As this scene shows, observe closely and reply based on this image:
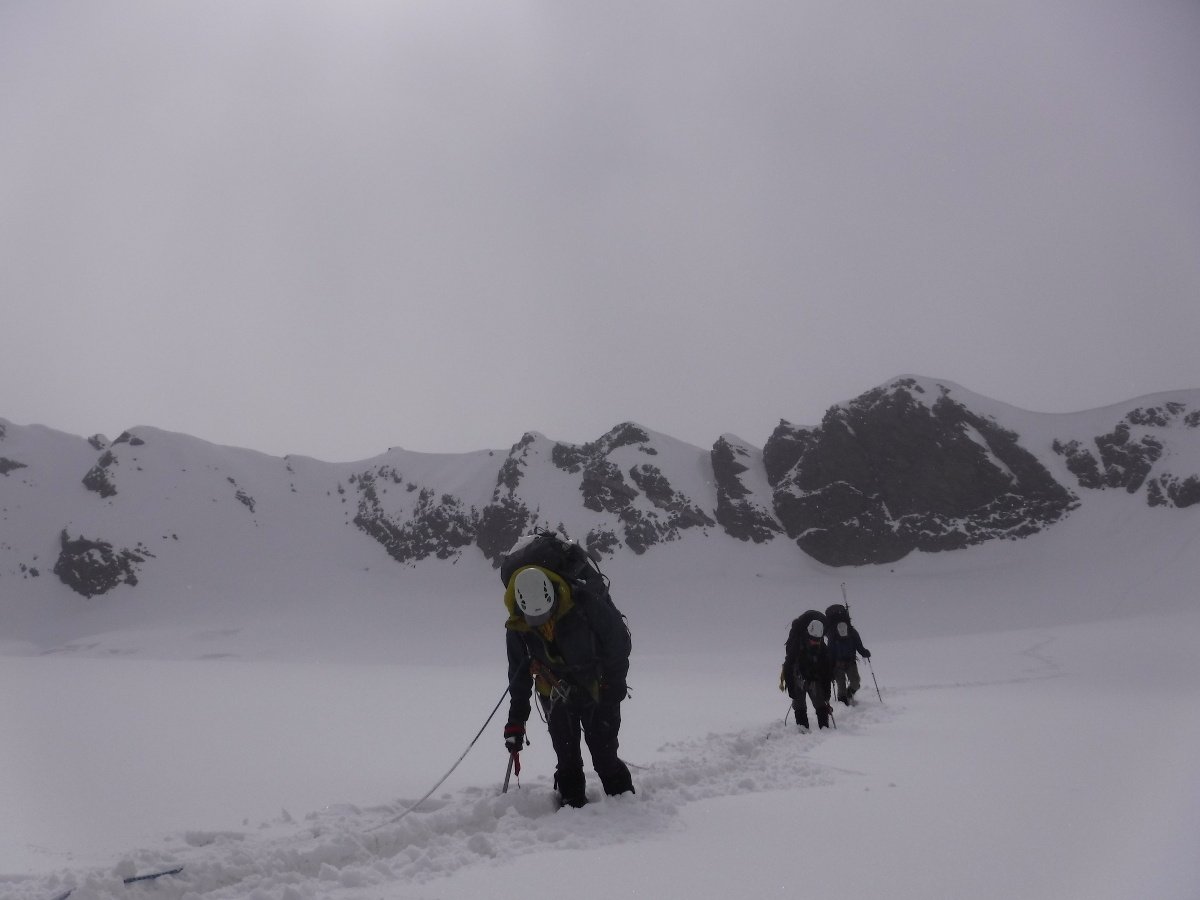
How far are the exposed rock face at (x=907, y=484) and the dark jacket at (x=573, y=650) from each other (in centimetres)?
5987

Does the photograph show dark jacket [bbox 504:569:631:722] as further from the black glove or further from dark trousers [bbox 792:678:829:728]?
dark trousers [bbox 792:678:829:728]

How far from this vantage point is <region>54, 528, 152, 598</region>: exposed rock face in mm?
68312

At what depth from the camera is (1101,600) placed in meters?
42.4

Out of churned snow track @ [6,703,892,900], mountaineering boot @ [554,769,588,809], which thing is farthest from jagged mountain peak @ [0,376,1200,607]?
Result: mountaineering boot @ [554,769,588,809]

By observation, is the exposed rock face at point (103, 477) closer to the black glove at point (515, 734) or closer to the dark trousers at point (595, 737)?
the black glove at point (515, 734)

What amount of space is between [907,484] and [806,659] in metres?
59.3

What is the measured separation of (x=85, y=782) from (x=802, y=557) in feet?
202

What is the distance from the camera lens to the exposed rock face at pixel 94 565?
68.3 metres

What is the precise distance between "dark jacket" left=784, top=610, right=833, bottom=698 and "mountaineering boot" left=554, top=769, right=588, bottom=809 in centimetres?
535

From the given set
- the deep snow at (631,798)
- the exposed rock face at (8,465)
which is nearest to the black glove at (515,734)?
the deep snow at (631,798)

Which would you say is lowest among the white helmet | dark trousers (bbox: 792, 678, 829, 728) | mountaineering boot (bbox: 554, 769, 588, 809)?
dark trousers (bbox: 792, 678, 829, 728)

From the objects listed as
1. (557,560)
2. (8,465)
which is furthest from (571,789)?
(8,465)

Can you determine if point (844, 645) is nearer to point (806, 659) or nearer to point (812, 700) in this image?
point (806, 659)

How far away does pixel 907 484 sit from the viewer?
6331 centimetres
